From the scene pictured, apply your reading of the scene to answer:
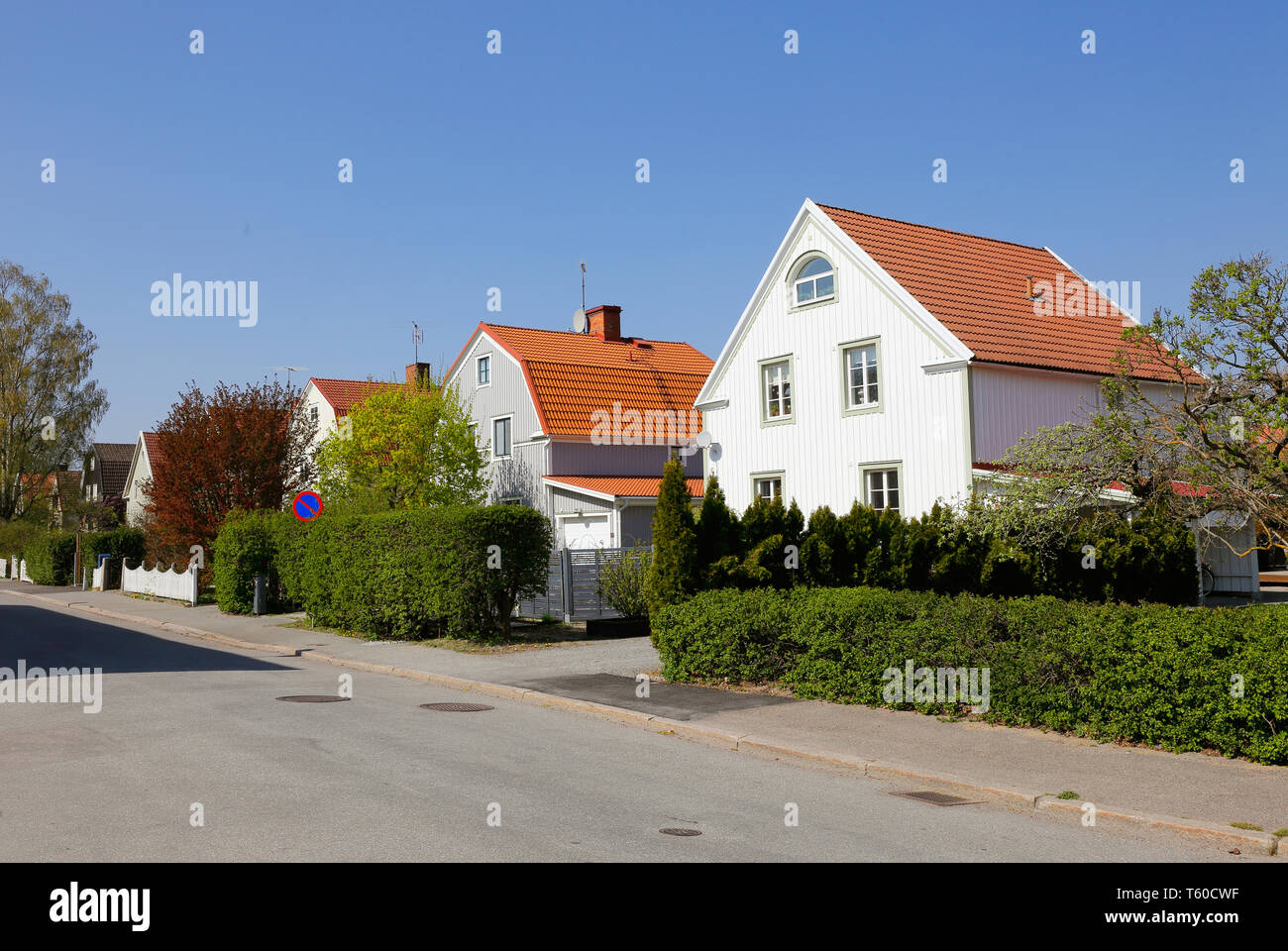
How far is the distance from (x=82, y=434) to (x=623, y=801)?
64651 millimetres

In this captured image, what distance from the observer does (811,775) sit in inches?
361

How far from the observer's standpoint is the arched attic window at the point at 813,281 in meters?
25.6

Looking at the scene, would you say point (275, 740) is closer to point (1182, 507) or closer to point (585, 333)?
point (1182, 507)

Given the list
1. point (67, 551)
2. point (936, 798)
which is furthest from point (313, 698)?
point (67, 551)

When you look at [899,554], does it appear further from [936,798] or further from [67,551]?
[67,551]

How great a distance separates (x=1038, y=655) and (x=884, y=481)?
14068 mm

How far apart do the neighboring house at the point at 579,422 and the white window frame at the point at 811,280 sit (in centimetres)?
867

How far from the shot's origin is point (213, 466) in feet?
105

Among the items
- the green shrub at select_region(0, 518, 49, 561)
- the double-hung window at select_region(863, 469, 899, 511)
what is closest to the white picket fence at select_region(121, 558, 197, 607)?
the double-hung window at select_region(863, 469, 899, 511)

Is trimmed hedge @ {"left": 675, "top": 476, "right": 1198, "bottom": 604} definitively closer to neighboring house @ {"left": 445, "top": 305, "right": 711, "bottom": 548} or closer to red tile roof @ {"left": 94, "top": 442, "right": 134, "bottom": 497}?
neighboring house @ {"left": 445, "top": 305, "right": 711, "bottom": 548}

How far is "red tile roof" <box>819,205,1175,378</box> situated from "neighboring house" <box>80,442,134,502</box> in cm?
6715

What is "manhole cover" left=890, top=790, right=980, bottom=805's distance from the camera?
8.14 metres

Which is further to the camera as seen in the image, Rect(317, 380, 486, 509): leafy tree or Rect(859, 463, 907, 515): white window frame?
Rect(317, 380, 486, 509): leafy tree
